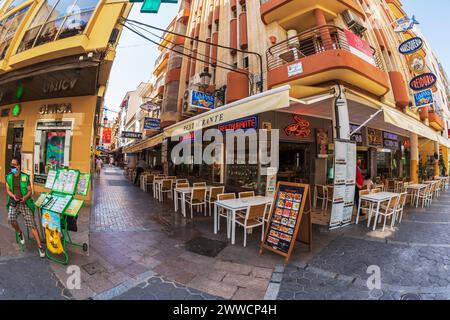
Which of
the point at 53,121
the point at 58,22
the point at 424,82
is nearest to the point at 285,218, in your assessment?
the point at 58,22

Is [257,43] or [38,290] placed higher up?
[257,43]

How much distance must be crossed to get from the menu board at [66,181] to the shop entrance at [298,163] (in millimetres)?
7042

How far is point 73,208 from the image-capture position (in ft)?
11.9

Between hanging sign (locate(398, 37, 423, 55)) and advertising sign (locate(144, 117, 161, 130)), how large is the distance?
14607 mm

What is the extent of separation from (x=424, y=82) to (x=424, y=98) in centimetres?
108

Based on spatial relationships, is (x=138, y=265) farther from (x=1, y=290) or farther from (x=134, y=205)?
(x=134, y=205)

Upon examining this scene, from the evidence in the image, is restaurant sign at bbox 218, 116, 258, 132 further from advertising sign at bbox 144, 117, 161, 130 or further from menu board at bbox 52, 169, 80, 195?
advertising sign at bbox 144, 117, 161, 130

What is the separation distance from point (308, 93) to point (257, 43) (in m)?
5.04

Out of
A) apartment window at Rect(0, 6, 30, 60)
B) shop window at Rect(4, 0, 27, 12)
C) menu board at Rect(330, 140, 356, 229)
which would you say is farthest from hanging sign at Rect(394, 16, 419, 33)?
shop window at Rect(4, 0, 27, 12)

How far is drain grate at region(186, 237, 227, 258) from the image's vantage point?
4.01 m

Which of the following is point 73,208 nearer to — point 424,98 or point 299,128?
point 299,128

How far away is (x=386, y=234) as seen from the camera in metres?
4.94
